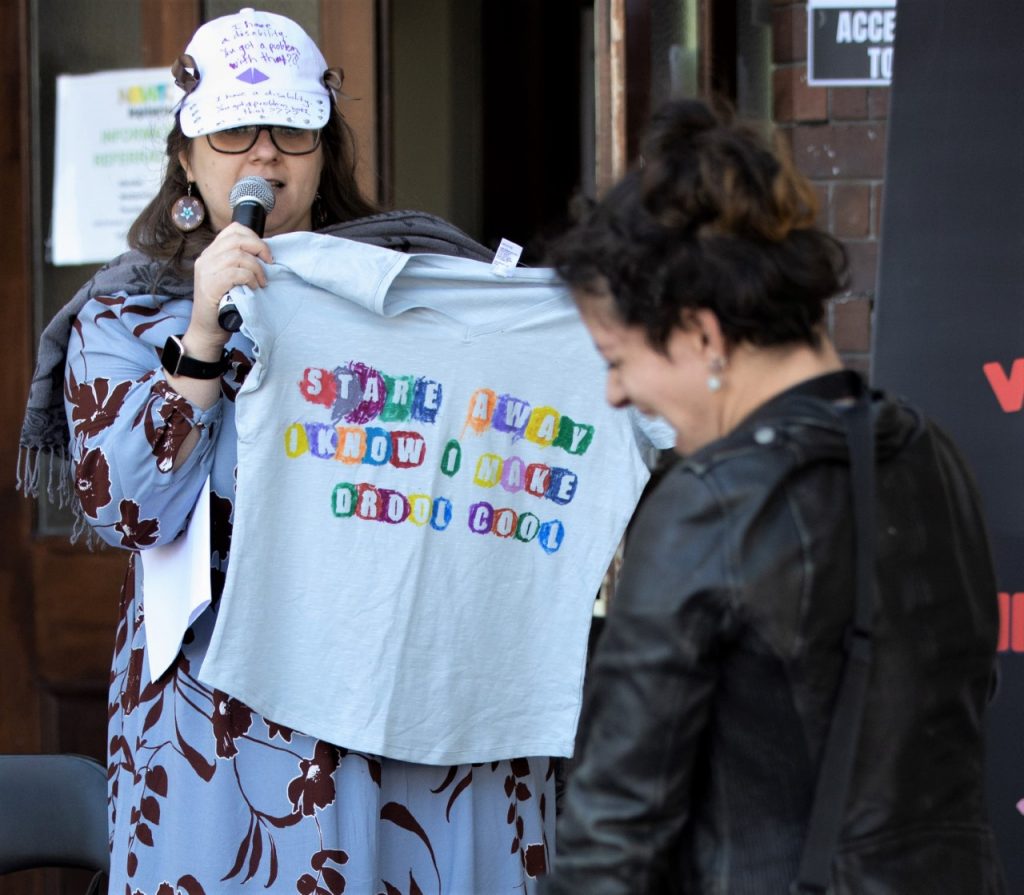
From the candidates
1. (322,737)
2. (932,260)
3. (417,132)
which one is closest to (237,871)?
(322,737)

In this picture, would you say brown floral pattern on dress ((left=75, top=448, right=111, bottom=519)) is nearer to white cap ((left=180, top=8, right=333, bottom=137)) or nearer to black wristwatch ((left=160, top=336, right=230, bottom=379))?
black wristwatch ((left=160, top=336, right=230, bottom=379))

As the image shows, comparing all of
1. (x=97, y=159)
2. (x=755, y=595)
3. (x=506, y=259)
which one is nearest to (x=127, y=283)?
(x=506, y=259)

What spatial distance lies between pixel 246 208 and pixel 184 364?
0.84 feet

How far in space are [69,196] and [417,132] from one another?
1.38 metres

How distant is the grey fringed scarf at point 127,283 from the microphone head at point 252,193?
118 mm

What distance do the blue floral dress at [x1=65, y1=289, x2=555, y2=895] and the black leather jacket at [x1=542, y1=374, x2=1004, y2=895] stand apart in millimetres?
797

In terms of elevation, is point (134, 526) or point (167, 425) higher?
point (167, 425)

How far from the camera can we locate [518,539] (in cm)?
217

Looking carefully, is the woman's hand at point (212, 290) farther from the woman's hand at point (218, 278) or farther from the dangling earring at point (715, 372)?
the dangling earring at point (715, 372)

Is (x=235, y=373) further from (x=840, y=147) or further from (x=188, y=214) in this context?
(x=840, y=147)

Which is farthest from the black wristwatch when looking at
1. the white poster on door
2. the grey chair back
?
the white poster on door

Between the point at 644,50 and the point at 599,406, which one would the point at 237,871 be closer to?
the point at 599,406

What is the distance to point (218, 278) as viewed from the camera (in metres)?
1.93

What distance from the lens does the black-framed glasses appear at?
218 cm
